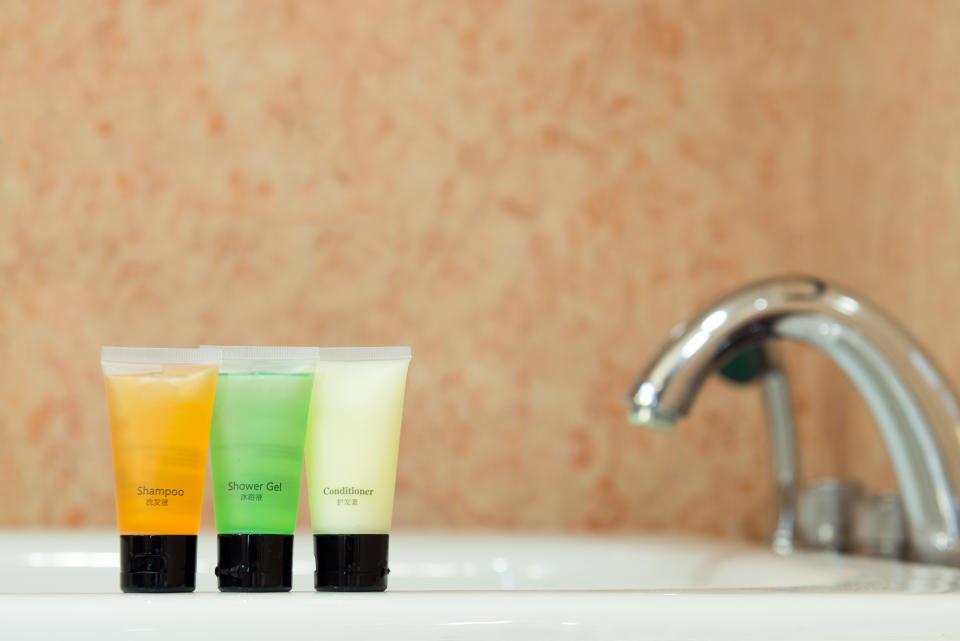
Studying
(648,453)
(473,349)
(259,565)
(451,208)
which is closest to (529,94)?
(451,208)

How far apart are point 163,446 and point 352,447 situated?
0.07 meters

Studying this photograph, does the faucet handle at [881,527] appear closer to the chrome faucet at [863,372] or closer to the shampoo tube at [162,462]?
the chrome faucet at [863,372]

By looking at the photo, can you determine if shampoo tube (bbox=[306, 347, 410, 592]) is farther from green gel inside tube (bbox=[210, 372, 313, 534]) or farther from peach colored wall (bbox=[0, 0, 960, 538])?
peach colored wall (bbox=[0, 0, 960, 538])

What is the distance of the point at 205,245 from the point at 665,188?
0.49m

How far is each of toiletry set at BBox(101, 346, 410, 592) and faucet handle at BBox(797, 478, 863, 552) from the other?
0.60m

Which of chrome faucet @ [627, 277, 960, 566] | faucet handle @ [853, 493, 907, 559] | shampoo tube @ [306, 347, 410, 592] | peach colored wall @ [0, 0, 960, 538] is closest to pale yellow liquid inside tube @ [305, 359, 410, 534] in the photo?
shampoo tube @ [306, 347, 410, 592]

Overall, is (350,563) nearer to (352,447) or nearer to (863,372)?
(352,447)

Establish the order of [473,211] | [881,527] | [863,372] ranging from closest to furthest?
[863,372]
[881,527]
[473,211]

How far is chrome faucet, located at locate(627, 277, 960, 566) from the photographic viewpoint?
0.65 meters

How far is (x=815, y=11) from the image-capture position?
116 cm

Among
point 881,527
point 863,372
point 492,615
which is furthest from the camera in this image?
point 881,527

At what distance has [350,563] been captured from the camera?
1.29ft

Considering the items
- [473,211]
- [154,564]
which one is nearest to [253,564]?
[154,564]

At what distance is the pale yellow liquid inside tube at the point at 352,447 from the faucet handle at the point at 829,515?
60cm
